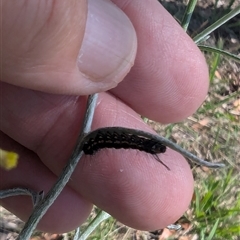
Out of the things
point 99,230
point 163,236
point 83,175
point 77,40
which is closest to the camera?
point 77,40

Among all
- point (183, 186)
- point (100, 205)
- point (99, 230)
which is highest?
point (183, 186)

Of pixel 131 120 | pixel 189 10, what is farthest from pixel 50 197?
pixel 189 10

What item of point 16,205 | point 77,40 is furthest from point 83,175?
point 77,40

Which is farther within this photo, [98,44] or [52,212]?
[52,212]

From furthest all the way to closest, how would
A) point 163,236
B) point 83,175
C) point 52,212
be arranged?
1. point 163,236
2. point 52,212
3. point 83,175

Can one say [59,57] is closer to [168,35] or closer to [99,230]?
[168,35]

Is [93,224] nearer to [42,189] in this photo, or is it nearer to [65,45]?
[42,189]
